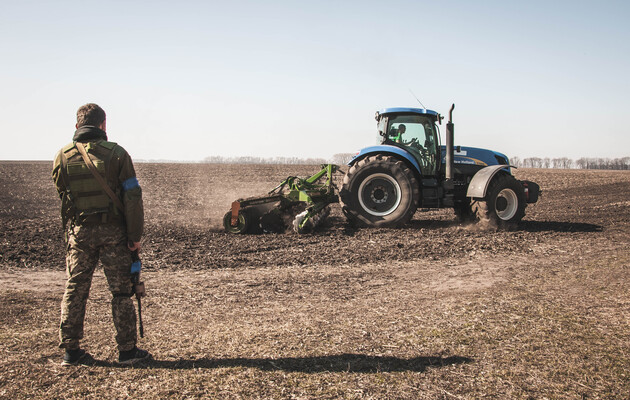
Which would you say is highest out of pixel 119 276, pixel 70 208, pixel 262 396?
pixel 70 208

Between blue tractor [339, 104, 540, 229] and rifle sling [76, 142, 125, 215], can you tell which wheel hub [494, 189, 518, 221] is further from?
rifle sling [76, 142, 125, 215]

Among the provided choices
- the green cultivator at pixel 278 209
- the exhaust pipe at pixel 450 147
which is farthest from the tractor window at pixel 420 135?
the green cultivator at pixel 278 209

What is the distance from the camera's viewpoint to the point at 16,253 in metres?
8.33

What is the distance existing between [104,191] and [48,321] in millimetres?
2073

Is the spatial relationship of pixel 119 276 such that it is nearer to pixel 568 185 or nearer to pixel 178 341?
pixel 178 341

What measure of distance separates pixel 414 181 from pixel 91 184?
25.0ft

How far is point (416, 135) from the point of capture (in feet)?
35.6

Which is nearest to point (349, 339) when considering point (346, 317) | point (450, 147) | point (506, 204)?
point (346, 317)

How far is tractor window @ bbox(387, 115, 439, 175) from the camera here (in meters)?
10.7

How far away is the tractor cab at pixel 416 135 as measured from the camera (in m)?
10.7

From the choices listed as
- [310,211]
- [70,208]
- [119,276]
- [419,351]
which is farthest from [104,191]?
[310,211]

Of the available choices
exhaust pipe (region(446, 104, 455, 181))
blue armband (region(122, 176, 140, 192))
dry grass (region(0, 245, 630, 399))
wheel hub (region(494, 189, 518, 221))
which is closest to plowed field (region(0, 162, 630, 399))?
dry grass (region(0, 245, 630, 399))

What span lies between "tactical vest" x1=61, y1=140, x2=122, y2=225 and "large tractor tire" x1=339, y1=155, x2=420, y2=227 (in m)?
7.15

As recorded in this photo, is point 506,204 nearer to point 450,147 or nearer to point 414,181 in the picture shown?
point 450,147
